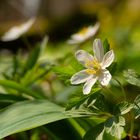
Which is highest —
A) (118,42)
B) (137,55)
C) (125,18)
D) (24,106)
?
(125,18)

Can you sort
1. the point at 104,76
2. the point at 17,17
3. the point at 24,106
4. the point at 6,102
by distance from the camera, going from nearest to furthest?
1. the point at 104,76
2. the point at 24,106
3. the point at 6,102
4. the point at 17,17

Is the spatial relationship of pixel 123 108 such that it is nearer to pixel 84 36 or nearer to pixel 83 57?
pixel 83 57

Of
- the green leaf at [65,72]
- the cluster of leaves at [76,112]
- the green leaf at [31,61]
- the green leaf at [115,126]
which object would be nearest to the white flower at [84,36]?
the green leaf at [31,61]

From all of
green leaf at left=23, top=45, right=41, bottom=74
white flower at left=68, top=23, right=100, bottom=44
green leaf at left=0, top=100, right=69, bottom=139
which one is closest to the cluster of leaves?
green leaf at left=0, top=100, right=69, bottom=139

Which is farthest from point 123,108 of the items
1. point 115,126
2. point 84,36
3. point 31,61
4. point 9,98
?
point 84,36

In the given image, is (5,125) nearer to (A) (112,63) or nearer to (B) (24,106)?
(B) (24,106)

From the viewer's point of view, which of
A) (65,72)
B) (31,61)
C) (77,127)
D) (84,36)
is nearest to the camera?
(65,72)

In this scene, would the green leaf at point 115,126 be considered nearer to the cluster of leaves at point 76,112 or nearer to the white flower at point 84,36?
the cluster of leaves at point 76,112

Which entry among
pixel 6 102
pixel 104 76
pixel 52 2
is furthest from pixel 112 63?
pixel 52 2
